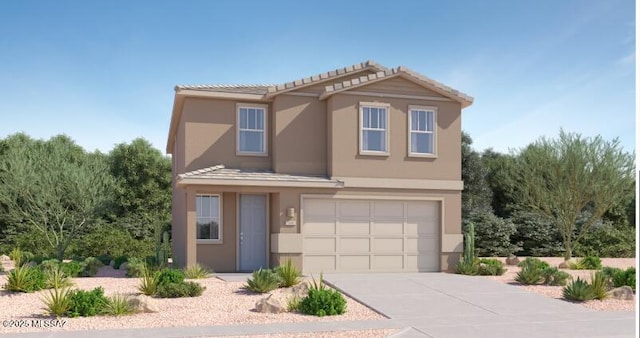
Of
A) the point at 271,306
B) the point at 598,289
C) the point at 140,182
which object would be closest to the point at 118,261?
the point at 271,306

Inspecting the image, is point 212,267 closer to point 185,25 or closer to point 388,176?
point 388,176

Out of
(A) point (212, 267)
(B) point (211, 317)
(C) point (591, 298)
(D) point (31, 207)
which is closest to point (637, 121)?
(B) point (211, 317)

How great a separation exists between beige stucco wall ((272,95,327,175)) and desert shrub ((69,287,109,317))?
869 cm

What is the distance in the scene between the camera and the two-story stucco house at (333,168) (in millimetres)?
20562

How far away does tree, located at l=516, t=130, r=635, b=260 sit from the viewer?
2659cm

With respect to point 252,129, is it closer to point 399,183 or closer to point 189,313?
point 399,183

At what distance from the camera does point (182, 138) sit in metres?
22.5

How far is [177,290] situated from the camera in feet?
49.8

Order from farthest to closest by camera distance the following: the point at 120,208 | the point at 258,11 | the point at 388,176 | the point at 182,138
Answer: the point at 120,208
the point at 182,138
the point at 388,176
the point at 258,11

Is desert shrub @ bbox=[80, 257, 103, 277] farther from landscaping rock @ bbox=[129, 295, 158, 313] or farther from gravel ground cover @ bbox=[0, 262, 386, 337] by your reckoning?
landscaping rock @ bbox=[129, 295, 158, 313]

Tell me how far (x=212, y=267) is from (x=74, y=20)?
8110 millimetres

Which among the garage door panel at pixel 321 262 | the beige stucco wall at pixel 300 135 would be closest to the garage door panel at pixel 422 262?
the garage door panel at pixel 321 262

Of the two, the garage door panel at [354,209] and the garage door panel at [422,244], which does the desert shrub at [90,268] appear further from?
the garage door panel at [422,244]

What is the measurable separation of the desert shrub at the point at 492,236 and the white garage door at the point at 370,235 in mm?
9644
